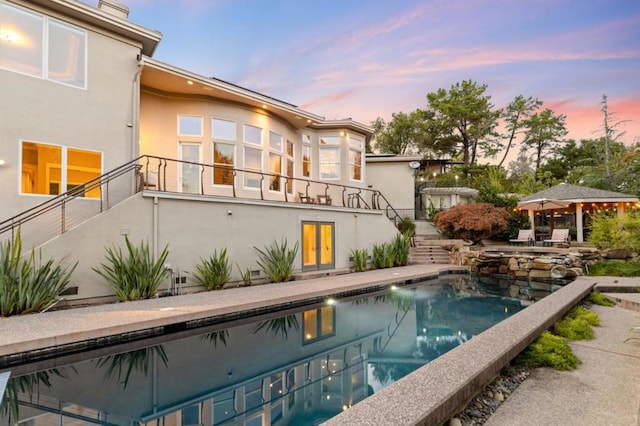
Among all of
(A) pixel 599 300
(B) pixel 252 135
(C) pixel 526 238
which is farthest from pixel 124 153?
(C) pixel 526 238

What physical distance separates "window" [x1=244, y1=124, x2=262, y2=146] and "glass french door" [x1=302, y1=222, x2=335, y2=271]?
11.8 ft

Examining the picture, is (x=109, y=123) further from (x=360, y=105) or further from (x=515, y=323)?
(x=360, y=105)

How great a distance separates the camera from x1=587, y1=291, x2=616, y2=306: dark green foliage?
8680mm

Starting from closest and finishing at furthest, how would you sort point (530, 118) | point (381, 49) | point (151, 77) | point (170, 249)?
point (170, 249) < point (151, 77) < point (381, 49) < point (530, 118)

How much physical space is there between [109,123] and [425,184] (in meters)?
17.7

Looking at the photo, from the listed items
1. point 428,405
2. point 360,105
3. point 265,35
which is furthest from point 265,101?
point 360,105

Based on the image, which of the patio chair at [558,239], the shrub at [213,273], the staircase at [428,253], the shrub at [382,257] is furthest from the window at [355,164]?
the patio chair at [558,239]

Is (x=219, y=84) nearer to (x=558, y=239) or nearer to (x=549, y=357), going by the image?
(x=549, y=357)

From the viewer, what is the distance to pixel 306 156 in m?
16.8

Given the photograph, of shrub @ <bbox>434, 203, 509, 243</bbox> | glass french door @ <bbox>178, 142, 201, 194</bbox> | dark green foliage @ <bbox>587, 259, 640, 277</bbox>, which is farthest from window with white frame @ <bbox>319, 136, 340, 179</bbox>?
dark green foliage @ <bbox>587, 259, 640, 277</bbox>

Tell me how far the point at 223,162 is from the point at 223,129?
1.17 metres

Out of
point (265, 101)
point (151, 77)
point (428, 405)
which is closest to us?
point (428, 405)

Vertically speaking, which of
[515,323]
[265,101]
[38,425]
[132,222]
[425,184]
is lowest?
[38,425]

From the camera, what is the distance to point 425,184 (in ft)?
74.2
